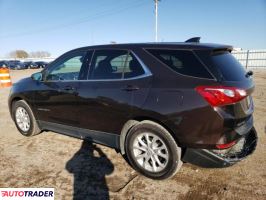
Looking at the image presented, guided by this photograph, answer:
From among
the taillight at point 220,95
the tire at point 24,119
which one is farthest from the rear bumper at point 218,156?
the tire at point 24,119

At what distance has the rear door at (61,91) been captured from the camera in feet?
13.9

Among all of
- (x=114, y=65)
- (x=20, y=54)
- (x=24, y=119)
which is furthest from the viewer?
(x=20, y=54)

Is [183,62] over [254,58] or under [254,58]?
over

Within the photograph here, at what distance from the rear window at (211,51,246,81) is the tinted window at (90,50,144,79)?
0.95m

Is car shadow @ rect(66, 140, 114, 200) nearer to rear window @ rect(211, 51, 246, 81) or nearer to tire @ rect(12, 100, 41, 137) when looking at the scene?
tire @ rect(12, 100, 41, 137)

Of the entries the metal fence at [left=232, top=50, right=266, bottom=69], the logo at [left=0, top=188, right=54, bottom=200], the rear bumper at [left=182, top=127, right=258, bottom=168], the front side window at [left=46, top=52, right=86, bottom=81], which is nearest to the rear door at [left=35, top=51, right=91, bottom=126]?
the front side window at [left=46, top=52, right=86, bottom=81]

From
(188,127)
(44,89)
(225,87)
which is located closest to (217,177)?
(188,127)

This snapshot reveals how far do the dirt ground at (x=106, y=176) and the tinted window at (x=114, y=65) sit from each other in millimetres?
1318

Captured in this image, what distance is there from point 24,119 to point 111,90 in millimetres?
2517

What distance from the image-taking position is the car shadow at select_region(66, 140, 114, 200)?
3.17m

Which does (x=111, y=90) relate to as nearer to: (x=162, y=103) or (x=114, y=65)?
(x=114, y=65)

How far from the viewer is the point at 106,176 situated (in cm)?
358

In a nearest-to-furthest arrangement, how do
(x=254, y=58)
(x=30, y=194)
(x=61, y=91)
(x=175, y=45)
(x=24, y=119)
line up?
(x=30, y=194) → (x=175, y=45) → (x=61, y=91) → (x=24, y=119) → (x=254, y=58)

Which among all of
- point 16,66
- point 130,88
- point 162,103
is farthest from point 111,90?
point 16,66
